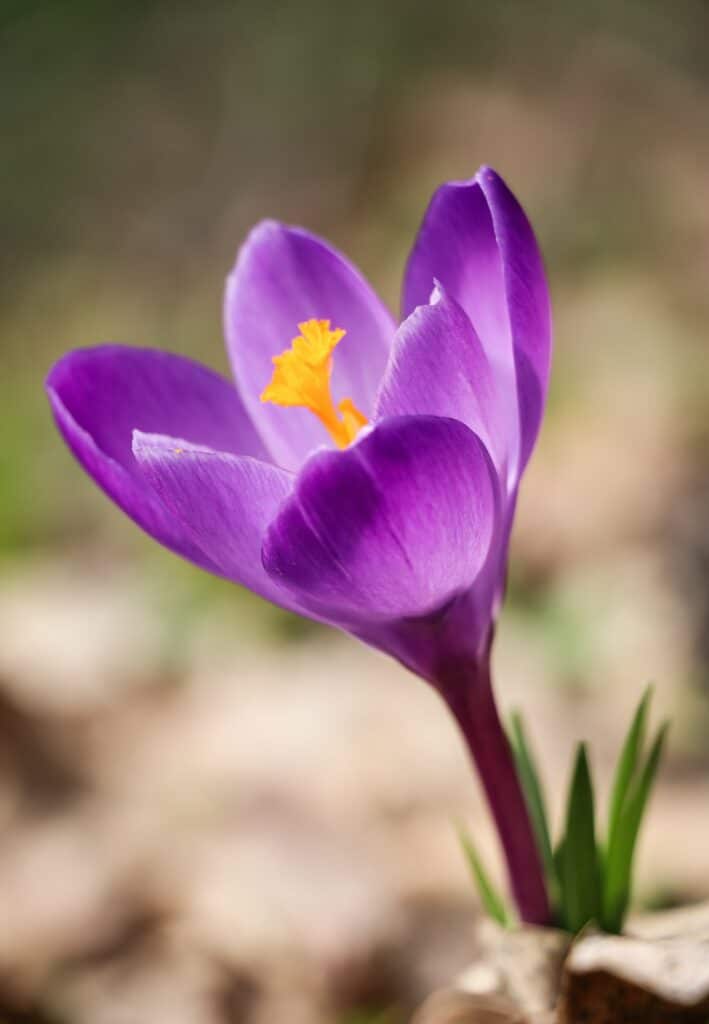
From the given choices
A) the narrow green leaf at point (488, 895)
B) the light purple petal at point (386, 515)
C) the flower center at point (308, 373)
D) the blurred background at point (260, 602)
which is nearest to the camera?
the light purple petal at point (386, 515)

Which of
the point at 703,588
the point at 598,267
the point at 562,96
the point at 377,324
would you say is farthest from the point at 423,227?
the point at 562,96

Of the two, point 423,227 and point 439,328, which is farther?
point 423,227

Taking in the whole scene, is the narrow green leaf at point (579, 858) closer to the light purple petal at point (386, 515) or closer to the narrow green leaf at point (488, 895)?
the narrow green leaf at point (488, 895)

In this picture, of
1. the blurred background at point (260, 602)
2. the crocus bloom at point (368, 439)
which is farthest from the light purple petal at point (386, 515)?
the blurred background at point (260, 602)

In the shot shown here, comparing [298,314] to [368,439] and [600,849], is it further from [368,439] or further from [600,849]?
[600,849]

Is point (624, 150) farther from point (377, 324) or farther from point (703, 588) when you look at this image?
point (377, 324)
